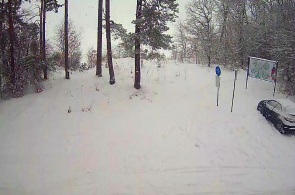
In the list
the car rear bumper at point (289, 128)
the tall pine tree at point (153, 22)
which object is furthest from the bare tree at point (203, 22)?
the car rear bumper at point (289, 128)

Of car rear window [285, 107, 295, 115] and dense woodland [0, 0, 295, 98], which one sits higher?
dense woodland [0, 0, 295, 98]

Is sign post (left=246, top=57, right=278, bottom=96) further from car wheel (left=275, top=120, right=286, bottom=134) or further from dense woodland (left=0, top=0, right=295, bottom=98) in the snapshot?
car wheel (left=275, top=120, right=286, bottom=134)

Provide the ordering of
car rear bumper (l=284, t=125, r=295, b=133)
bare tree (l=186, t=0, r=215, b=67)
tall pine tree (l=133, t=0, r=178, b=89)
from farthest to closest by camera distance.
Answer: bare tree (l=186, t=0, r=215, b=67) → tall pine tree (l=133, t=0, r=178, b=89) → car rear bumper (l=284, t=125, r=295, b=133)

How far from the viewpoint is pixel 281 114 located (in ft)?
32.4

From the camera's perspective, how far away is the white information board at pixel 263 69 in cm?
1269

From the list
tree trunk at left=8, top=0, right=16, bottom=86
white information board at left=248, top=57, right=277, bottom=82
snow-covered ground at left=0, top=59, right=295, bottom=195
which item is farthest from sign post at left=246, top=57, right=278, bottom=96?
tree trunk at left=8, top=0, right=16, bottom=86

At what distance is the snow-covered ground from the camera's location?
7.09 metres

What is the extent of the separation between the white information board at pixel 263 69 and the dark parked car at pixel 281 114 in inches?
98.8

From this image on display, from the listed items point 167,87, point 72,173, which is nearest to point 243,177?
point 72,173

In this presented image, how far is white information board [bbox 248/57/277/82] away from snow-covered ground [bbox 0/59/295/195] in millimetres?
1337

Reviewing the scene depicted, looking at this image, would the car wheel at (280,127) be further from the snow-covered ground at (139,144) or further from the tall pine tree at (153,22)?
the tall pine tree at (153,22)

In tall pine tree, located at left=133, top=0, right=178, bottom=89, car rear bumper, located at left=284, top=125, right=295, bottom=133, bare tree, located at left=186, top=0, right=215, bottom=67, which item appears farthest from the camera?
bare tree, located at left=186, top=0, right=215, bottom=67

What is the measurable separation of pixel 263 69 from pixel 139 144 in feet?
30.8

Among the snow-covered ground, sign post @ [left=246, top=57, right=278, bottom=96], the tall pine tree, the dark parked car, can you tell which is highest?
the tall pine tree
